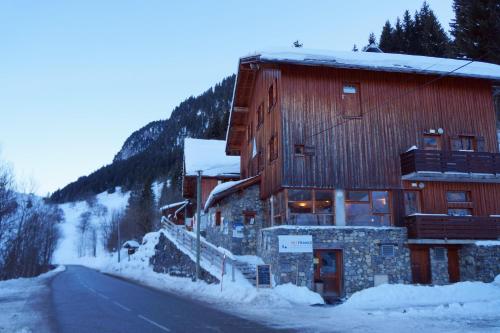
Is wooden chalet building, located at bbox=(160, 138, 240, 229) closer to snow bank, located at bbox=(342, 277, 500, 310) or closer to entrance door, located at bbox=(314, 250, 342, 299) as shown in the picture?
entrance door, located at bbox=(314, 250, 342, 299)

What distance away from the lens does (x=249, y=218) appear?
89.3 ft

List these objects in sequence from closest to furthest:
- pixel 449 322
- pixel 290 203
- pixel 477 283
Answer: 1. pixel 449 322
2. pixel 477 283
3. pixel 290 203

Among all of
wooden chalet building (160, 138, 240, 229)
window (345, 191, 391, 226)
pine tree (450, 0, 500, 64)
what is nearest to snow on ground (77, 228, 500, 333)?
window (345, 191, 391, 226)

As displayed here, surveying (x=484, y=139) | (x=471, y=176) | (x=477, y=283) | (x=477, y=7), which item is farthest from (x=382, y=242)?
(x=477, y=7)

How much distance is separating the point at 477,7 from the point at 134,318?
1549 inches

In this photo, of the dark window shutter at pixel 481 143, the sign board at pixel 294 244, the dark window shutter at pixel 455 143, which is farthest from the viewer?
the dark window shutter at pixel 481 143

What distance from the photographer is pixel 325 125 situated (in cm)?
2239

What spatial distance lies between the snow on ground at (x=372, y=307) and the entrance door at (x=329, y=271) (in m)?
1.67

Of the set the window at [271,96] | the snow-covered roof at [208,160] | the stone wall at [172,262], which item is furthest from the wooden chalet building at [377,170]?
the snow-covered roof at [208,160]

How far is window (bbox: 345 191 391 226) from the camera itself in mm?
21781

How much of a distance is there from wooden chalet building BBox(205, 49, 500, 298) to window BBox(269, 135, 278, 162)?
11 centimetres

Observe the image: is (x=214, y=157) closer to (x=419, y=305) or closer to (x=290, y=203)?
(x=290, y=203)

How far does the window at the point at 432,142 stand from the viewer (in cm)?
2364

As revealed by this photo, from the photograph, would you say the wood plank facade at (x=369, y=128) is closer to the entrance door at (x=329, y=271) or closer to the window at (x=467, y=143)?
the window at (x=467, y=143)
